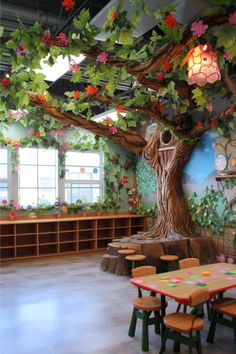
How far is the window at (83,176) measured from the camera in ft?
28.4

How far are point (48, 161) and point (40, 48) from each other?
5.48m

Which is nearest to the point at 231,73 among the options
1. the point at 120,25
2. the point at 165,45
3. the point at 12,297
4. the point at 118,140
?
the point at 118,140

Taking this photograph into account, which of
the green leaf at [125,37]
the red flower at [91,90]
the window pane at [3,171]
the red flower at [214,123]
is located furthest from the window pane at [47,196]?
the green leaf at [125,37]

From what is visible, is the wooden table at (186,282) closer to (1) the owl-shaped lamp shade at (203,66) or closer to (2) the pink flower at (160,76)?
(1) the owl-shaped lamp shade at (203,66)

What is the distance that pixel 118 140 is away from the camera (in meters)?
7.55

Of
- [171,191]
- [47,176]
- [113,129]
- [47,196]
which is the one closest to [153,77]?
[113,129]

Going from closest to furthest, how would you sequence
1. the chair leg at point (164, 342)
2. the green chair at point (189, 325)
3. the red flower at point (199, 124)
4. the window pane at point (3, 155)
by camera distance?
the green chair at point (189, 325), the chair leg at point (164, 342), the red flower at point (199, 124), the window pane at point (3, 155)

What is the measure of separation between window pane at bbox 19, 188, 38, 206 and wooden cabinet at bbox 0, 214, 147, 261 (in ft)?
1.94

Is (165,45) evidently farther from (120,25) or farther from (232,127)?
(232,127)

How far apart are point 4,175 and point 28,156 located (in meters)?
0.75

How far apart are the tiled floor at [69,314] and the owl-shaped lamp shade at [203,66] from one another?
100 inches

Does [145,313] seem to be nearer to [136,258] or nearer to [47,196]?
[136,258]

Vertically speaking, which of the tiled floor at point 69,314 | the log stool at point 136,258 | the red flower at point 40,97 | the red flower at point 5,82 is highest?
the red flower at point 40,97

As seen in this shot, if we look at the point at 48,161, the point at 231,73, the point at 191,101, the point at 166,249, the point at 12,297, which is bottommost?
the point at 12,297
